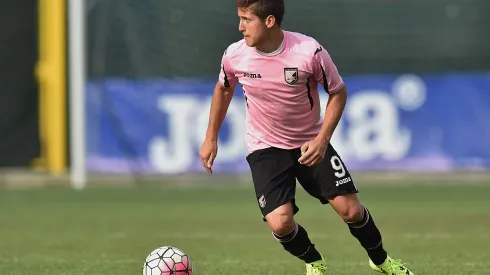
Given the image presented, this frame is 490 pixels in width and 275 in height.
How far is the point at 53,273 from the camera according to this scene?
8.27 meters

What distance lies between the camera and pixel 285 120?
728 cm

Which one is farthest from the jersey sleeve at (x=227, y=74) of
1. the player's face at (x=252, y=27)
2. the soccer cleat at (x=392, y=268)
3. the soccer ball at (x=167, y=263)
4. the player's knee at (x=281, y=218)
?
the soccer cleat at (x=392, y=268)

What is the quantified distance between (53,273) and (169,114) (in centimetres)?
1034

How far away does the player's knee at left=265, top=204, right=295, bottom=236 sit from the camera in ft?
23.5

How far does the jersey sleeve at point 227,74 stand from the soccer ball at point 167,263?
118 cm

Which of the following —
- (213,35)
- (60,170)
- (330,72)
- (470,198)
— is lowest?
(60,170)

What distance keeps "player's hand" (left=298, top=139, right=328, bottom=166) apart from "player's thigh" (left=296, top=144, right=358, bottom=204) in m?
0.32

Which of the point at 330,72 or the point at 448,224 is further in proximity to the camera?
the point at 448,224

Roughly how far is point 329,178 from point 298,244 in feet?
1.77

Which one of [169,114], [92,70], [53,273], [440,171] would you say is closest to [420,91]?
[440,171]

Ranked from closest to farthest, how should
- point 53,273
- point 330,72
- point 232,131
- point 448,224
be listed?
point 330,72 → point 53,273 → point 448,224 → point 232,131

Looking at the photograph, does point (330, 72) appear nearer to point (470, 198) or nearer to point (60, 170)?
point (470, 198)

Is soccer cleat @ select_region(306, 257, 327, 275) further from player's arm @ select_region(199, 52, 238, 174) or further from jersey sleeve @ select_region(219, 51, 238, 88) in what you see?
jersey sleeve @ select_region(219, 51, 238, 88)

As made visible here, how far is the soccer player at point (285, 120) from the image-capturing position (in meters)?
7.04
